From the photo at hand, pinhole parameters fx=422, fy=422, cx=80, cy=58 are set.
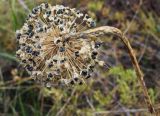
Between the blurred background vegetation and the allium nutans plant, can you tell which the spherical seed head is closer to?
the allium nutans plant

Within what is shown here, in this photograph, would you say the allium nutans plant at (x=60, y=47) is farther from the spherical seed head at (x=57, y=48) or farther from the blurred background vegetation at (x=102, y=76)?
the blurred background vegetation at (x=102, y=76)

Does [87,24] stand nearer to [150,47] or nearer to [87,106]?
[87,106]

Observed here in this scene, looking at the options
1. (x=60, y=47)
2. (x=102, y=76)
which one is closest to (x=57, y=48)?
(x=60, y=47)

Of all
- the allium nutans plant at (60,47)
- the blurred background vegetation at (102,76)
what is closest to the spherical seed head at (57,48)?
the allium nutans plant at (60,47)

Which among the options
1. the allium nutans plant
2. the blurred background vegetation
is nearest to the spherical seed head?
the allium nutans plant

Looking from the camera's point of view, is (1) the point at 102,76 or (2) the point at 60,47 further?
(1) the point at 102,76

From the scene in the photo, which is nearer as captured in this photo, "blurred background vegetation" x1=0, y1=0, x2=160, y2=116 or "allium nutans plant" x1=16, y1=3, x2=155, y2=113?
"allium nutans plant" x1=16, y1=3, x2=155, y2=113

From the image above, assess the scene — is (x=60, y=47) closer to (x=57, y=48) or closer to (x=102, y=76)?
(x=57, y=48)
